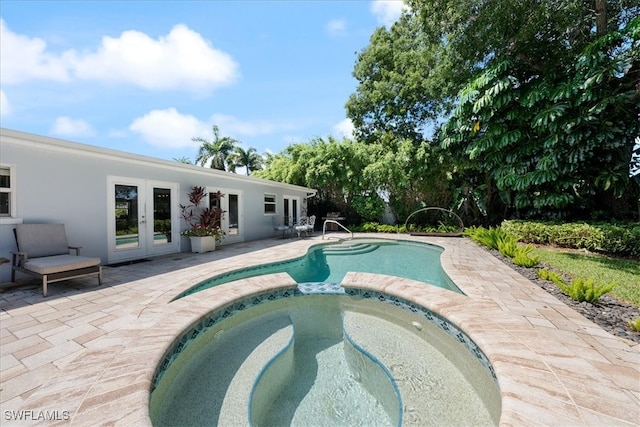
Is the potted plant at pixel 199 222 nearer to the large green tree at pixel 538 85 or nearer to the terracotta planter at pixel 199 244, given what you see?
the terracotta planter at pixel 199 244

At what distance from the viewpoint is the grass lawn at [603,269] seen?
4.17 m

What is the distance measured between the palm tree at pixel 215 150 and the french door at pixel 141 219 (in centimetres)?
1716

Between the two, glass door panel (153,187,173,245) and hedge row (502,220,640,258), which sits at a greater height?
glass door panel (153,187,173,245)

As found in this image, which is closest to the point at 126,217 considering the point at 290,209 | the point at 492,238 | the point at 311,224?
the point at 311,224

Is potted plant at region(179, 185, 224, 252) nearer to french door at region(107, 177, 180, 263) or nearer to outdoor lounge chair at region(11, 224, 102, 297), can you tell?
french door at region(107, 177, 180, 263)

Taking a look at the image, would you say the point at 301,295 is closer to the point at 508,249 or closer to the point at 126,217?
the point at 126,217

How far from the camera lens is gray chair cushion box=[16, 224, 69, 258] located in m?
4.55

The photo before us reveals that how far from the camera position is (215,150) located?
2414cm

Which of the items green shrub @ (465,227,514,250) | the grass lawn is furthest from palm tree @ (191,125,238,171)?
the grass lawn

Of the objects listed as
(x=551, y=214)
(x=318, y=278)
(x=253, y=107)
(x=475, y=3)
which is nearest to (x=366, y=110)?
(x=253, y=107)

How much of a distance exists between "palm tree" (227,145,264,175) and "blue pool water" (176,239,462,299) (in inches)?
718

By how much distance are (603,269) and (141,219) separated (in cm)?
1105

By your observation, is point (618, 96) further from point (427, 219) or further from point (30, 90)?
point (30, 90)

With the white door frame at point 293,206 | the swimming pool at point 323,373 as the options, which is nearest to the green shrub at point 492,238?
the swimming pool at point 323,373
